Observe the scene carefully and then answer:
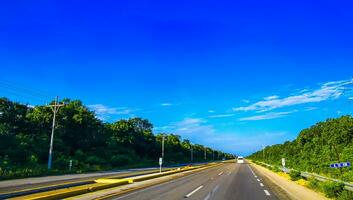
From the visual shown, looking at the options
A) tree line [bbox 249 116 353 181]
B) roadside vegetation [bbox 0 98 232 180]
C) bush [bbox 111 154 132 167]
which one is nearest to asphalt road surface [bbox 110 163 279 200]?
roadside vegetation [bbox 0 98 232 180]

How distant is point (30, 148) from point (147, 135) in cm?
5327

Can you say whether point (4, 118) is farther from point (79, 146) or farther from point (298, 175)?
point (298, 175)

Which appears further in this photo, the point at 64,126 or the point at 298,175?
the point at 64,126

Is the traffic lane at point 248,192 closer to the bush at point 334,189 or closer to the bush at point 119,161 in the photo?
the bush at point 334,189

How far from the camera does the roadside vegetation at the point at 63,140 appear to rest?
144 ft

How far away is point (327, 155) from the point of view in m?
51.5

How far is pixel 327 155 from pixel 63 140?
145ft

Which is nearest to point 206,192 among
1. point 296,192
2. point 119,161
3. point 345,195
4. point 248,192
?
point 248,192

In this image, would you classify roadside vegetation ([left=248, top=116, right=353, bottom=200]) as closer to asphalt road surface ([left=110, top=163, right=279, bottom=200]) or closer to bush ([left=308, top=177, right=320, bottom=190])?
bush ([left=308, top=177, right=320, bottom=190])

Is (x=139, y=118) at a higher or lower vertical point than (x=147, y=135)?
higher

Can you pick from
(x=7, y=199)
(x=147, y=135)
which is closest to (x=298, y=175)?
(x=7, y=199)

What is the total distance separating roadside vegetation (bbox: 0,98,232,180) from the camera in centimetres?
4403

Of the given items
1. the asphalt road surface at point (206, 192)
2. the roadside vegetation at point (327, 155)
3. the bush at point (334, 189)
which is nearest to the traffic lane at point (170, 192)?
the asphalt road surface at point (206, 192)

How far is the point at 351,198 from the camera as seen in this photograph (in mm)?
13414
